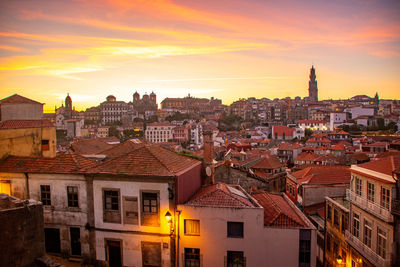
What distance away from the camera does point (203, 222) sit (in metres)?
13.0

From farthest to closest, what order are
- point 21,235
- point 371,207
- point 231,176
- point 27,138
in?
1. point 231,176
2. point 27,138
3. point 371,207
4. point 21,235

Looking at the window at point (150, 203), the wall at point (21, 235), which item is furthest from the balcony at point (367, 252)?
the wall at point (21, 235)

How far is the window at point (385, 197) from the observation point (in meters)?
13.5

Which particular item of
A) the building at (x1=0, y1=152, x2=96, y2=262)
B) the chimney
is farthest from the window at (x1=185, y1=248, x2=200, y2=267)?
the building at (x1=0, y1=152, x2=96, y2=262)

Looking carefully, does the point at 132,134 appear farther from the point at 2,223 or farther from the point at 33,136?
the point at 2,223

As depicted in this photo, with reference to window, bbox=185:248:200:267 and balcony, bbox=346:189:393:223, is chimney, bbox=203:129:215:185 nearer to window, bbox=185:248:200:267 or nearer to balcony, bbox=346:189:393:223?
window, bbox=185:248:200:267

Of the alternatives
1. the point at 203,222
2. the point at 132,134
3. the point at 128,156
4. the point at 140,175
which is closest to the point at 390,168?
the point at 203,222

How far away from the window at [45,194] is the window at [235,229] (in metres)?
9.34

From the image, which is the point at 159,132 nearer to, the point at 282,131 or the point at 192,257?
the point at 282,131

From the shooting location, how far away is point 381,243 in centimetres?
1394

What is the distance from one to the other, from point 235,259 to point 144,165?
6.03m

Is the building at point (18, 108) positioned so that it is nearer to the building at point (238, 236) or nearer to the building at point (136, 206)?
the building at point (136, 206)

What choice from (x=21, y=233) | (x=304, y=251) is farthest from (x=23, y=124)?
(x=304, y=251)

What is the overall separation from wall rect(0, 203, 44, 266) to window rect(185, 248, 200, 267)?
6039mm
